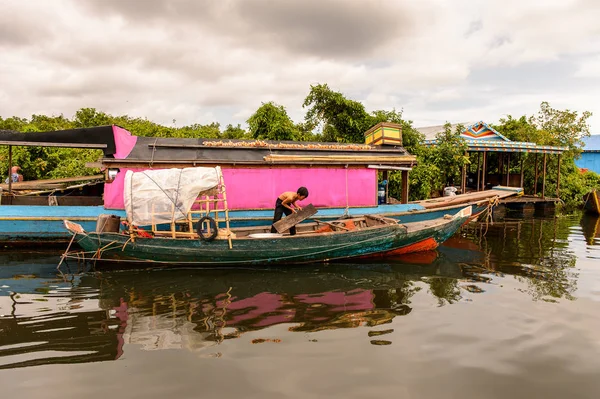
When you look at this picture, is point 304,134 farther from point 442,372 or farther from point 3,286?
point 442,372

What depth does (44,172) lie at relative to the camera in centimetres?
1784

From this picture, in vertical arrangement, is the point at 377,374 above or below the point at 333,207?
below

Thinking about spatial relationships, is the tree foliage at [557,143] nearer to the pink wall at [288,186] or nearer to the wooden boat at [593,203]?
the wooden boat at [593,203]

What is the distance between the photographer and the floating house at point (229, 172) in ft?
33.7

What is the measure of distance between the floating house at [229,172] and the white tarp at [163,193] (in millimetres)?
2181

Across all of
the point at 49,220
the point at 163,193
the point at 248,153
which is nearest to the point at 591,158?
the point at 248,153

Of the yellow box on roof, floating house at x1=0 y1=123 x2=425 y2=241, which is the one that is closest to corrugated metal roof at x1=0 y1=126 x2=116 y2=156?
floating house at x1=0 y1=123 x2=425 y2=241

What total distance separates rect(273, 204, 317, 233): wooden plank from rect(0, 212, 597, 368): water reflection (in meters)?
0.99

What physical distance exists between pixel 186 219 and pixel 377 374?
5.99 m

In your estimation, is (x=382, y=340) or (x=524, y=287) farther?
(x=524, y=287)

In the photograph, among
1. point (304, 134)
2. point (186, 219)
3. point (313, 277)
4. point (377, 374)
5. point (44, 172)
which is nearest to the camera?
point (377, 374)

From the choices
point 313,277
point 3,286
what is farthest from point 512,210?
point 3,286

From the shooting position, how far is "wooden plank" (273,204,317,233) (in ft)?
29.4

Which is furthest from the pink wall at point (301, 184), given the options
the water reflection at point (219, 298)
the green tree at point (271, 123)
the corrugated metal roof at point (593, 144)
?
the corrugated metal roof at point (593, 144)
